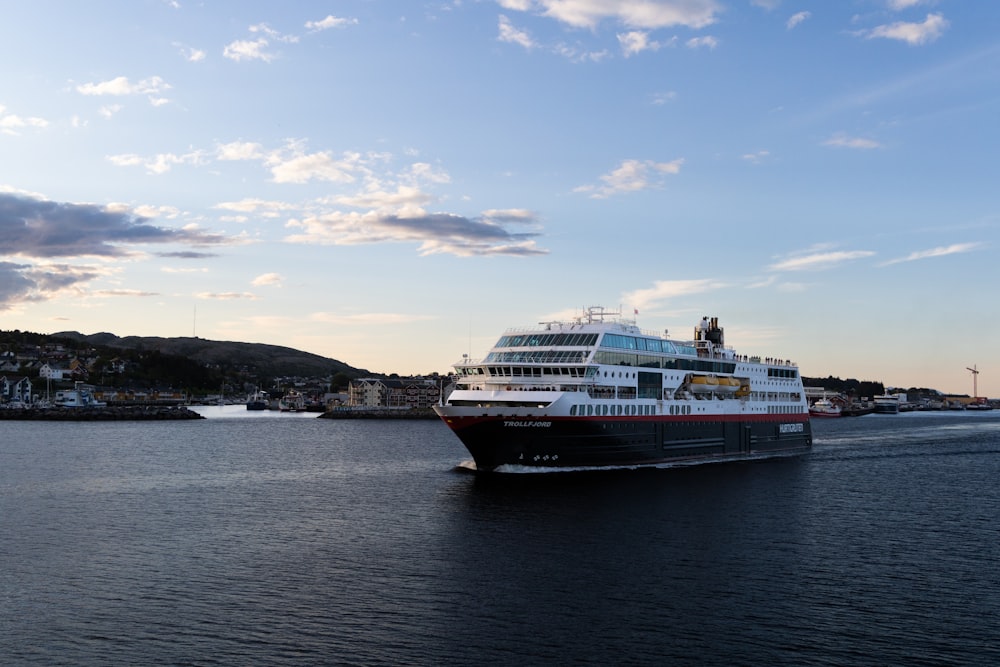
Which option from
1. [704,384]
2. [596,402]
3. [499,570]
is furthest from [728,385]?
[499,570]

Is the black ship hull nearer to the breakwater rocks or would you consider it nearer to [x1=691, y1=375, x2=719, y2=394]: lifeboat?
Answer: [x1=691, y1=375, x2=719, y2=394]: lifeboat

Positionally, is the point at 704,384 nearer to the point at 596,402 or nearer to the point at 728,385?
the point at 728,385

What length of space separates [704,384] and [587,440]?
22053mm

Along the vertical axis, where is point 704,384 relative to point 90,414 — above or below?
above

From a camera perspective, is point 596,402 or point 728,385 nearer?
point 596,402

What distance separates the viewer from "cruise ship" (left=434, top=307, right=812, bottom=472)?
2298 inches

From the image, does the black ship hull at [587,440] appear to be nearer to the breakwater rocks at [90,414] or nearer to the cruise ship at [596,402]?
the cruise ship at [596,402]

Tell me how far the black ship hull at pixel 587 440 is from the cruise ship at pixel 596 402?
8cm

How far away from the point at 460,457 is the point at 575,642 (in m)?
59.6

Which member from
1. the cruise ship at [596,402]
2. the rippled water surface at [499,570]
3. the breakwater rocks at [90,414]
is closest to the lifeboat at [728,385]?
the cruise ship at [596,402]

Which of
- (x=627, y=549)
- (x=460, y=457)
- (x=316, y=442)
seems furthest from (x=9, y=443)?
(x=627, y=549)

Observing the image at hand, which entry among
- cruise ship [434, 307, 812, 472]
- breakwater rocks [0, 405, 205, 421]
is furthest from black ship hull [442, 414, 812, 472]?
breakwater rocks [0, 405, 205, 421]

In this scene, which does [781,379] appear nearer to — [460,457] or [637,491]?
[460,457]

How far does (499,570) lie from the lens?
33719mm
